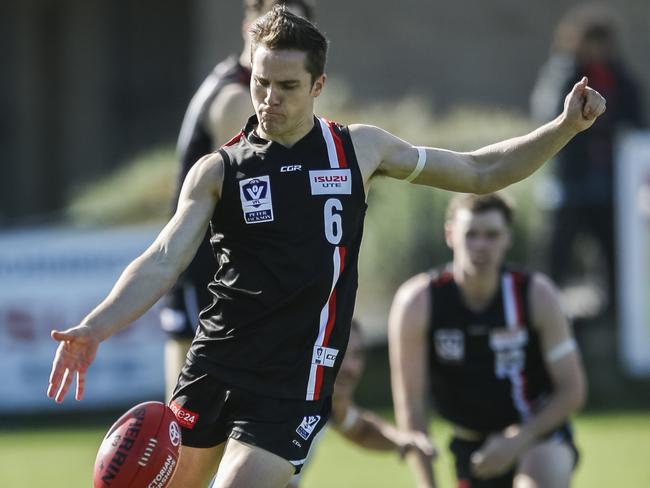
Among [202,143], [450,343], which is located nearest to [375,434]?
[450,343]

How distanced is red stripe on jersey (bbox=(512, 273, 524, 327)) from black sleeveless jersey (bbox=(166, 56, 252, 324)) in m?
1.55

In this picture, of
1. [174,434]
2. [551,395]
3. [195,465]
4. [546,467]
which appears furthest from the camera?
[551,395]

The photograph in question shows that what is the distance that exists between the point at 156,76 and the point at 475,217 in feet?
41.2

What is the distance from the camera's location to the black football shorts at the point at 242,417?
15.4 ft

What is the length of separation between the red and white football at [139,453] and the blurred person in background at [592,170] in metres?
7.18

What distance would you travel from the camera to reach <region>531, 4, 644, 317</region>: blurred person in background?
37.1 ft

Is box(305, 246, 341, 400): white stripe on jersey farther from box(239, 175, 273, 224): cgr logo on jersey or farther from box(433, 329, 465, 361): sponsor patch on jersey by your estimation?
box(433, 329, 465, 361): sponsor patch on jersey

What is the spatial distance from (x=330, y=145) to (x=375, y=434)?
76.9 inches

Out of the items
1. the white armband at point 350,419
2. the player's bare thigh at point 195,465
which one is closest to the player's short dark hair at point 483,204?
the white armband at point 350,419

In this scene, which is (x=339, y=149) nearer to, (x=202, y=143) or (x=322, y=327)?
(x=322, y=327)

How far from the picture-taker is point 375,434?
20.9ft

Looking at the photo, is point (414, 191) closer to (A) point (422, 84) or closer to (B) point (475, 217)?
(B) point (475, 217)

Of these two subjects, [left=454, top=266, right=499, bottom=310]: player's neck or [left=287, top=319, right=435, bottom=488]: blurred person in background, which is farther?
[left=454, top=266, right=499, bottom=310]: player's neck

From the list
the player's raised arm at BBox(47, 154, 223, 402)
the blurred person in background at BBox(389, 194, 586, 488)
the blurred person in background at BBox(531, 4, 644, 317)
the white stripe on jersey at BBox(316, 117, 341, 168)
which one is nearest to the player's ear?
the white stripe on jersey at BBox(316, 117, 341, 168)
